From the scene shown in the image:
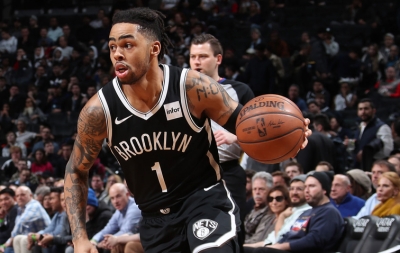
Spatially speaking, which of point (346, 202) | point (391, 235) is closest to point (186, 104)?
point (391, 235)

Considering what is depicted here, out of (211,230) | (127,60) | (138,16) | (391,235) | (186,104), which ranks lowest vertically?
(391,235)

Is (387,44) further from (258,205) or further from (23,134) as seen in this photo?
(23,134)

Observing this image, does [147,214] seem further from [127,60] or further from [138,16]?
[138,16]

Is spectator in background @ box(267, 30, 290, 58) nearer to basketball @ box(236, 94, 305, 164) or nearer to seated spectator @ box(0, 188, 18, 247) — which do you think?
seated spectator @ box(0, 188, 18, 247)

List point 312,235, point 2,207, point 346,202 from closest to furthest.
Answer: point 312,235
point 346,202
point 2,207

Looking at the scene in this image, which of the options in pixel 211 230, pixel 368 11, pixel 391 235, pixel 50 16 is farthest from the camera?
pixel 50 16

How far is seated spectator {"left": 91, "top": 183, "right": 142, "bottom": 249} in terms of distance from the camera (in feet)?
26.2

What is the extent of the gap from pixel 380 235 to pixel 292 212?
141cm

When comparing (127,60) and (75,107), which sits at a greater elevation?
(75,107)

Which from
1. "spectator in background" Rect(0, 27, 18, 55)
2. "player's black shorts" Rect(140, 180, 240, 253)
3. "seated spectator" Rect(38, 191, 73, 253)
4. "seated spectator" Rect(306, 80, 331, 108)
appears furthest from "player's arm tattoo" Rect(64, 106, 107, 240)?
"spectator in background" Rect(0, 27, 18, 55)

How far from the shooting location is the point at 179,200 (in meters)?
3.76

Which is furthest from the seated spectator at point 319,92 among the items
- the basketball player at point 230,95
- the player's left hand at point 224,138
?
the player's left hand at point 224,138

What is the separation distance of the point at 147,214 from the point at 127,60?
882 mm

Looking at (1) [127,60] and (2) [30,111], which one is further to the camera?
(2) [30,111]
